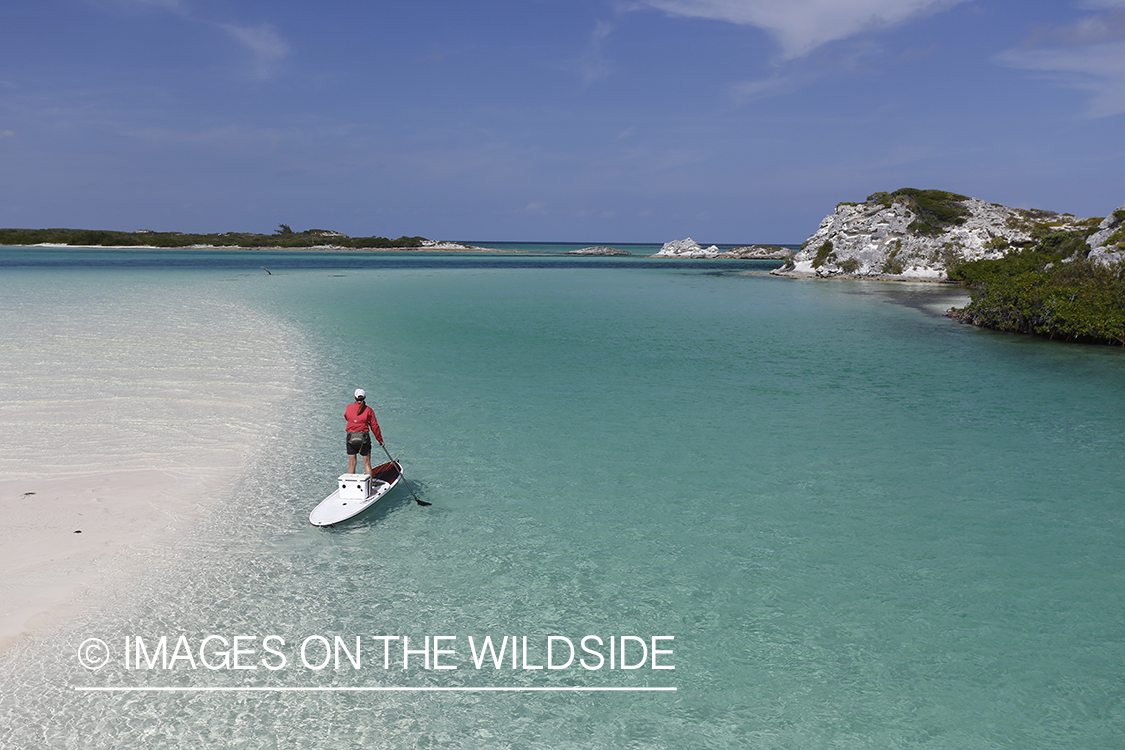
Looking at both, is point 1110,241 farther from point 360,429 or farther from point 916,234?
point 916,234

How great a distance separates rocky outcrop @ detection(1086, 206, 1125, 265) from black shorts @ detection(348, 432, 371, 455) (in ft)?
137

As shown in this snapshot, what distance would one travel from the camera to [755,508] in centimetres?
1393

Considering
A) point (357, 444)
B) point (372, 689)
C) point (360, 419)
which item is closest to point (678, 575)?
point (372, 689)

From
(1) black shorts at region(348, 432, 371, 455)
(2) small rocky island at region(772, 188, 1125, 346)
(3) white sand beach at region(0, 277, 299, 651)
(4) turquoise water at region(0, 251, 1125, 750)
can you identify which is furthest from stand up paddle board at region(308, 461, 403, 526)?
(2) small rocky island at region(772, 188, 1125, 346)

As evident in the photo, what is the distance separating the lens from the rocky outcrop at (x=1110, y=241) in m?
39.8

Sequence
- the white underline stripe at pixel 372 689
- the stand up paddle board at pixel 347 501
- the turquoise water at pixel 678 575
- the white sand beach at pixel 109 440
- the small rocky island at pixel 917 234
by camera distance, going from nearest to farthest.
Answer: the turquoise water at pixel 678 575, the white underline stripe at pixel 372 689, the white sand beach at pixel 109 440, the stand up paddle board at pixel 347 501, the small rocky island at pixel 917 234

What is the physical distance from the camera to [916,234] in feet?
307

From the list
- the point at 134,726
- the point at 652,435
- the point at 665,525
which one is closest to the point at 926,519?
the point at 665,525

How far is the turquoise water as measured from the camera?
8.01m

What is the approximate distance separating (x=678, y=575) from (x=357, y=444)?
634cm

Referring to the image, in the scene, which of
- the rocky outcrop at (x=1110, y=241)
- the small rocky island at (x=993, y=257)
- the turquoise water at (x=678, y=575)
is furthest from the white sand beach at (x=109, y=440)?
the rocky outcrop at (x=1110, y=241)

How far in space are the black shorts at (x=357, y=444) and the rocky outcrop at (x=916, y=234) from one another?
91.0 m

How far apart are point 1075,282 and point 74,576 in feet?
149

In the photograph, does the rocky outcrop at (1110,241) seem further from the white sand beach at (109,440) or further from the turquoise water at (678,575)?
the white sand beach at (109,440)
